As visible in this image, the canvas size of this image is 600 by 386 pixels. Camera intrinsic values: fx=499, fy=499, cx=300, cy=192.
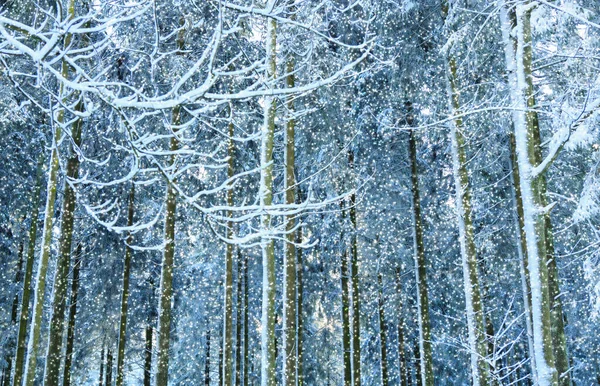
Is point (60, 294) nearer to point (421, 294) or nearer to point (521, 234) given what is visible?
point (421, 294)

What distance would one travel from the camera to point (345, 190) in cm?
1362

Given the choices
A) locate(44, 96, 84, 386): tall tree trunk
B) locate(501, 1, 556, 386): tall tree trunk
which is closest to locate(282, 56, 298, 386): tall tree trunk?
locate(501, 1, 556, 386): tall tree trunk

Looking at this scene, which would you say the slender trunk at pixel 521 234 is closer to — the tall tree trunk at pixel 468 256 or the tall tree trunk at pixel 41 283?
the tall tree trunk at pixel 468 256

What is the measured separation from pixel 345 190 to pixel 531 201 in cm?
757

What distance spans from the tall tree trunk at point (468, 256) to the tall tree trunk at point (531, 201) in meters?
2.10

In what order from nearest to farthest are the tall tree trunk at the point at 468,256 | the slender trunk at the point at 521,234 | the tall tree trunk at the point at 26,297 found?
the tall tree trunk at the point at 468,256 → the slender trunk at the point at 521,234 → the tall tree trunk at the point at 26,297

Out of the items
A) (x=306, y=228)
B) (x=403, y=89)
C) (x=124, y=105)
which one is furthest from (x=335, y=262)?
(x=124, y=105)

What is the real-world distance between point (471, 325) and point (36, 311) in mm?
7429

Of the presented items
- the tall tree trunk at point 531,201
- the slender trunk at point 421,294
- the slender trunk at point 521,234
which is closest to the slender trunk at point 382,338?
the slender trunk at point 421,294

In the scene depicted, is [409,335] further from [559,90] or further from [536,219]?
[536,219]

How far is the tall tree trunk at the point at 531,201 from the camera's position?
5.90 metres

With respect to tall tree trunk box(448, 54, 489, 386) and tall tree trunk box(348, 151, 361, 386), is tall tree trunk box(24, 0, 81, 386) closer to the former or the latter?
tall tree trunk box(448, 54, 489, 386)

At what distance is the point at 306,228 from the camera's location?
16.6 meters

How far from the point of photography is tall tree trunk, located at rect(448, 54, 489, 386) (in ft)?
28.5
